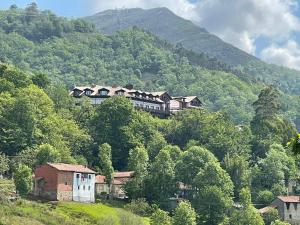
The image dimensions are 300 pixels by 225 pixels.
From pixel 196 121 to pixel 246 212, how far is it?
39.7 meters

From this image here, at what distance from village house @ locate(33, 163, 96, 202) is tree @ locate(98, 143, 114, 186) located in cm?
646

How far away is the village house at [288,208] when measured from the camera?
110188 millimetres

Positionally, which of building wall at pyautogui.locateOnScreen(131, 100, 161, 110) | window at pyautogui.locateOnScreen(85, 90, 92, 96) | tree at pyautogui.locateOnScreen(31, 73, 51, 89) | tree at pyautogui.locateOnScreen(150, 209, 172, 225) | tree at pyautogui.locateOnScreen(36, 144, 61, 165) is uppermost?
tree at pyautogui.locateOnScreen(31, 73, 51, 89)

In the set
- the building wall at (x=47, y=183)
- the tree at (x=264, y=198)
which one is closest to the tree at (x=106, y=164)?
the building wall at (x=47, y=183)

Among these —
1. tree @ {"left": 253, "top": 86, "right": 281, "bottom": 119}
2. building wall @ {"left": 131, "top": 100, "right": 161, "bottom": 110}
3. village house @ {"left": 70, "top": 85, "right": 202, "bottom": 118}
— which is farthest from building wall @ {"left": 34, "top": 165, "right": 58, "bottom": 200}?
tree @ {"left": 253, "top": 86, "right": 281, "bottom": 119}

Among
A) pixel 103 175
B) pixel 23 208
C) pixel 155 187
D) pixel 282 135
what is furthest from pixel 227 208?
pixel 282 135

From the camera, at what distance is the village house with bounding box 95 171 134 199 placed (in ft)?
347

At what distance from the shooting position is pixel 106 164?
4122 inches

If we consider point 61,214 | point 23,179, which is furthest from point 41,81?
point 61,214

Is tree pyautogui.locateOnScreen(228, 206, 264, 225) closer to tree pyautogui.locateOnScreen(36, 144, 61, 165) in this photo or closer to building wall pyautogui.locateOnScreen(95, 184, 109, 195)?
building wall pyautogui.locateOnScreen(95, 184, 109, 195)

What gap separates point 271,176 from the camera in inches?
4764

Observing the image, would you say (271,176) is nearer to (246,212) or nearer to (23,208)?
(246,212)

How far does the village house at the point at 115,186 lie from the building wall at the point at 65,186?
31.6 feet

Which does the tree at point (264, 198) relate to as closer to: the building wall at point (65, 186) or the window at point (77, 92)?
the building wall at point (65, 186)
